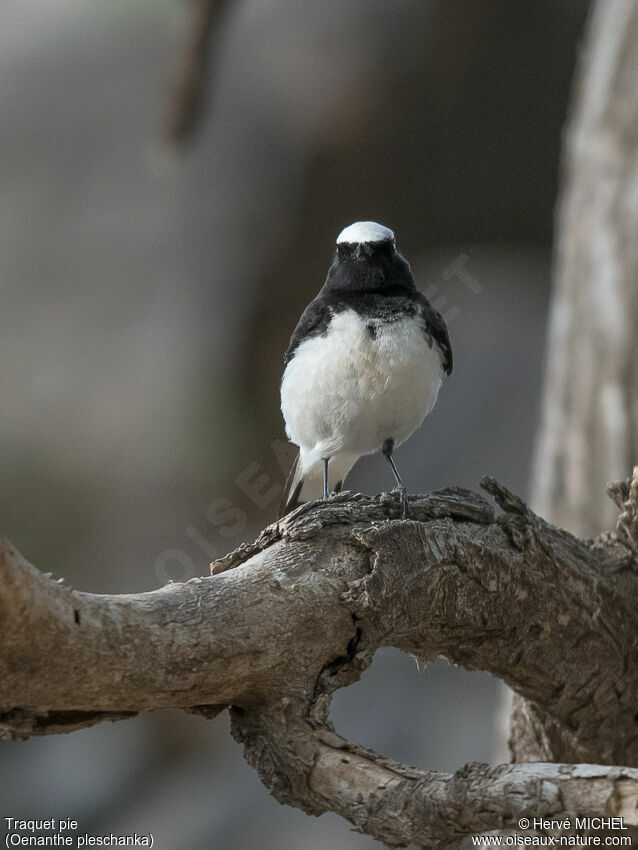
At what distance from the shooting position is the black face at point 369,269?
A: 10.1 ft

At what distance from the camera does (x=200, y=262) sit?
5.91 m

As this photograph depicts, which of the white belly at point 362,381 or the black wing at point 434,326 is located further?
the black wing at point 434,326

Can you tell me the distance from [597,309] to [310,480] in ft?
5.80

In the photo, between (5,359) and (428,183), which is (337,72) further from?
(5,359)

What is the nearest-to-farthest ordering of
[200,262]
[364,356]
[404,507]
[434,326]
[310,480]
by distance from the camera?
[404,507] → [364,356] → [434,326] → [310,480] → [200,262]

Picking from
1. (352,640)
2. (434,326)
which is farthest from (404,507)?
(434,326)

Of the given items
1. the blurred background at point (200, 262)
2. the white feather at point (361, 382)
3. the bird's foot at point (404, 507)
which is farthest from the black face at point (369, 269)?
the blurred background at point (200, 262)

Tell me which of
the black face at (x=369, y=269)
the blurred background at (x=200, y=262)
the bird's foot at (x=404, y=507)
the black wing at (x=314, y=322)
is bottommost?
the bird's foot at (x=404, y=507)

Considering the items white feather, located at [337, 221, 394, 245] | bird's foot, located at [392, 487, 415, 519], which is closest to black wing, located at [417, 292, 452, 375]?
white feather, located at [337, 221, 394, 245]

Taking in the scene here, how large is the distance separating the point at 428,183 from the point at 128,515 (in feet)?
9.11

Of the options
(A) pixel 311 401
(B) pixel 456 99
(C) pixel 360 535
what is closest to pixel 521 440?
(B) pixel 456 99

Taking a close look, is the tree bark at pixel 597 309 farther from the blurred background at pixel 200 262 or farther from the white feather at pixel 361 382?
the white feather at pixel 361 382

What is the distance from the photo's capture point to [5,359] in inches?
239

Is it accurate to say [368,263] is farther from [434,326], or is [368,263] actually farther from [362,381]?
[362,381]
